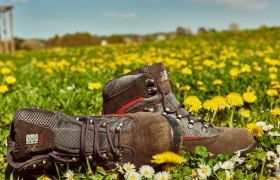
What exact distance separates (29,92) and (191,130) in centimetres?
256

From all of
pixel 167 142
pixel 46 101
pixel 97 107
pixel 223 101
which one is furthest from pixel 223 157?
pixel 46 101

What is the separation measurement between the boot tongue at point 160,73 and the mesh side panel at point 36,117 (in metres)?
0.73

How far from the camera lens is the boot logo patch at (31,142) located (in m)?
2.28

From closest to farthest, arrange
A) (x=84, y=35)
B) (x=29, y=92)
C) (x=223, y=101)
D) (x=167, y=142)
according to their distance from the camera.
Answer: (x=167, y=142) → (x=223, y=101) → (x=29, y=92) → (x=84, y=35)

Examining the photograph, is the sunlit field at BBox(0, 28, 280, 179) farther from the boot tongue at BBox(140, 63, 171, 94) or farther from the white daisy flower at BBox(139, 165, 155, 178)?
the boot tongue at BBox(140, 63, 171, 94)

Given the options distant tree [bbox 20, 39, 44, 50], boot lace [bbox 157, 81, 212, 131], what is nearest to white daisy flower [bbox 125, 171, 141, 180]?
boot lace [bbox 157, 81, 212, 131]

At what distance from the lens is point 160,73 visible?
9.12 ft

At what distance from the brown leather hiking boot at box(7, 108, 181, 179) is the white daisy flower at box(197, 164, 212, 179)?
182 mm

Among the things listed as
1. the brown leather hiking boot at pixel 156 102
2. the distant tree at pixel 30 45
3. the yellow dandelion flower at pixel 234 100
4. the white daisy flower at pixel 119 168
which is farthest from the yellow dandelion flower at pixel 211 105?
the distant tree at pixel 30 45

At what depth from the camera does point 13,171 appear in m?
2.35

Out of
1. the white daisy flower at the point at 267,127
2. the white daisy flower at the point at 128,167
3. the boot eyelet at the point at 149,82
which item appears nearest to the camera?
the white daisy flower at the point at 128,167

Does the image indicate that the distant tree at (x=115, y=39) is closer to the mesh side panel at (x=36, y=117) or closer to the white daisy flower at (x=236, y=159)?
the mesh side panel at (x=36, y=117)

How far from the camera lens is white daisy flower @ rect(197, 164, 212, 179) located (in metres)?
2.11

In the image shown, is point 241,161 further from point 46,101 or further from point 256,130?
point 46,101
